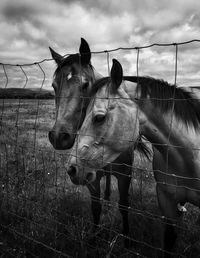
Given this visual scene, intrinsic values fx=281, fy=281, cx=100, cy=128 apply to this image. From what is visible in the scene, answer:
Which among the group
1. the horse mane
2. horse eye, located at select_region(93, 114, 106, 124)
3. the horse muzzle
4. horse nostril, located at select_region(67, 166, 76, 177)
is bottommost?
horse nostril, located at select_region(67, 166, 76, 177)

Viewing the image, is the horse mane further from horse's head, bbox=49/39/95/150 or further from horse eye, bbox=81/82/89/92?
horse eye, bbox=81/82/89/92

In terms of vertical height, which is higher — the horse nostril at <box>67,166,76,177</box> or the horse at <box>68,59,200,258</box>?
the horse at <box>68,59,200,258</box>

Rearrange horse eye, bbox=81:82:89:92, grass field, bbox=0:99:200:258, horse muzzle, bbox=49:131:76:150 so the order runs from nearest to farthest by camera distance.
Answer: grass field, bbox=0:99:200:258, horse muzzle, bbox=49:131:76:150, horse eye, bbox=81:82:89:92

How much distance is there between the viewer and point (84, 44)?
3590 mm

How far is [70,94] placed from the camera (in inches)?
132

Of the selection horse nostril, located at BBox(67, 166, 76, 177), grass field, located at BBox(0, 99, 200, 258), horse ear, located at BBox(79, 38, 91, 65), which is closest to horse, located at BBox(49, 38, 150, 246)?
horse ear, located at BBox(79, 38, 91, 65)

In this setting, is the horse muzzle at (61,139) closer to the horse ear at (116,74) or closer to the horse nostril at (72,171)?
the horse nostril at (72,171)

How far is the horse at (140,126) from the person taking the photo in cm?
250

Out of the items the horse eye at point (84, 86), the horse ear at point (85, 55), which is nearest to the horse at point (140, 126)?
the horse eye at point (84, 86)

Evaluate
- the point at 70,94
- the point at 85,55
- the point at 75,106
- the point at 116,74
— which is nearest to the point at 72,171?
the point at 116,74

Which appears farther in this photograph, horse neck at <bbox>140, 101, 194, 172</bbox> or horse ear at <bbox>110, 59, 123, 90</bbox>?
horse neck at <bbox>140, 101, 194, 172</bbox>

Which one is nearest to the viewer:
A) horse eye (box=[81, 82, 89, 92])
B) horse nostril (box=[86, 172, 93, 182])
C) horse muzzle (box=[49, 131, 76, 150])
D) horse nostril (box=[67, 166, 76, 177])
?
horse nostril (box=[67, 166, 76, 177])

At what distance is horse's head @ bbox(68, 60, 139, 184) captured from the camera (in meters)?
2.47

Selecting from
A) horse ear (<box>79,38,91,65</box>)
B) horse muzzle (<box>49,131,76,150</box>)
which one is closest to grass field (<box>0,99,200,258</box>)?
horse muzzle (<box>49,131,76,150</box>)
